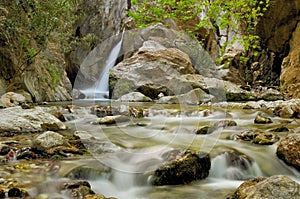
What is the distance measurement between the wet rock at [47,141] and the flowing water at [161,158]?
0.47 meters

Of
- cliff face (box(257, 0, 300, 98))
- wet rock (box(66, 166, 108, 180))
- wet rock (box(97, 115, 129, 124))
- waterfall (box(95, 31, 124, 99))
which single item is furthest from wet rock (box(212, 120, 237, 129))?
waterfall (box(95, 31, 124, 99))

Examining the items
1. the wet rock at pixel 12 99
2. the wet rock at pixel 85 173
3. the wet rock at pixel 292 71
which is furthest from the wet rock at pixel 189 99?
the wet rock at pixel 85 173

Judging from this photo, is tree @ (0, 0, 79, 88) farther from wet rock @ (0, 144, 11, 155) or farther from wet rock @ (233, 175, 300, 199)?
wet rock @ (233, 175, 300, 199)

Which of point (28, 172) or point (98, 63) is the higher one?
point (98, 63)

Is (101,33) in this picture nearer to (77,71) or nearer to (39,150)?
(77,71)

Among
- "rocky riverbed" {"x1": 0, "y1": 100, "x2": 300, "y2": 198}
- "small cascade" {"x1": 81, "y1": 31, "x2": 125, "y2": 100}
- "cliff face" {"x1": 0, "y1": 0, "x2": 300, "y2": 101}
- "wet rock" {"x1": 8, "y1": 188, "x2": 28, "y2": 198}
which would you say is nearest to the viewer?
"wet rock" {"x1": 8, "y1": 188, "x2": 28, "y2": 198}

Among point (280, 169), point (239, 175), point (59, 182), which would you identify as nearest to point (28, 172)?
point (59, 182)

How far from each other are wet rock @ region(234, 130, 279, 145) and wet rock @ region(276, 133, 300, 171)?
0.56 metres

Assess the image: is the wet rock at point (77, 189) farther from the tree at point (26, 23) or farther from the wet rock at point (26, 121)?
the tree at point (26, 23)

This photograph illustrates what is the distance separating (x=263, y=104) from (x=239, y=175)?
6.65m

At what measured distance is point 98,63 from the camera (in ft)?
70.5

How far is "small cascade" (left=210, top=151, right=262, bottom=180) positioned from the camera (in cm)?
Answer: 349

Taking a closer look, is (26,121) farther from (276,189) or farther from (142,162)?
(276,189)

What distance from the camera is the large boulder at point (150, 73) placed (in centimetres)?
1366
